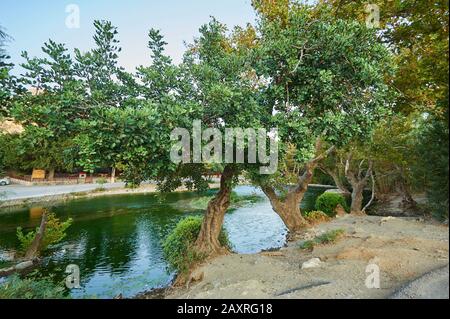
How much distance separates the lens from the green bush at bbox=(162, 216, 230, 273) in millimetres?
10750

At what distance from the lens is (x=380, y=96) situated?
29.2ft

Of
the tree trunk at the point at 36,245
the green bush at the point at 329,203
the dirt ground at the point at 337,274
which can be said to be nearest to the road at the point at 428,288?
the dirt ground at the point at 337,274

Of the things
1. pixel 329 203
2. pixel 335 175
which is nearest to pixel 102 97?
pixel 329 203

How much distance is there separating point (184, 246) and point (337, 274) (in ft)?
19.1

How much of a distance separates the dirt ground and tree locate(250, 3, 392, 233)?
2820mm

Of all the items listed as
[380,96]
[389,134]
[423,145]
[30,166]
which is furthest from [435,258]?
[30,166]

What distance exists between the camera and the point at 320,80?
8430 mm

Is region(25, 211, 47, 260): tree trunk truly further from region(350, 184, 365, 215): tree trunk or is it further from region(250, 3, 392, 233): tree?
region(350, 184, 365, 215): tree trunk

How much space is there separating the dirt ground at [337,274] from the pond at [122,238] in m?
4.15

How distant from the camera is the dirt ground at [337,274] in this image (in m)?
6.21

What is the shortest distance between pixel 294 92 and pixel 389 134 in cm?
1476

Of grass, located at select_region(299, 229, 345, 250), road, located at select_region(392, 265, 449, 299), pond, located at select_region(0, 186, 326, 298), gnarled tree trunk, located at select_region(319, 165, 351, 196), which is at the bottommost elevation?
pond, located at select_region(0, 186, 326, 298)

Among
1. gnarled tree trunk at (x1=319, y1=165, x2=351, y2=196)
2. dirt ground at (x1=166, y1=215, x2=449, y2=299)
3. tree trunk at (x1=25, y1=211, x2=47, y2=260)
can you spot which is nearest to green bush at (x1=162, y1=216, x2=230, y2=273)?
dirt ground at (x1=166, y1=215, x2=449, y2=299)

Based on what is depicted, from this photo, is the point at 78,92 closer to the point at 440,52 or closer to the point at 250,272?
the point at 250,272
